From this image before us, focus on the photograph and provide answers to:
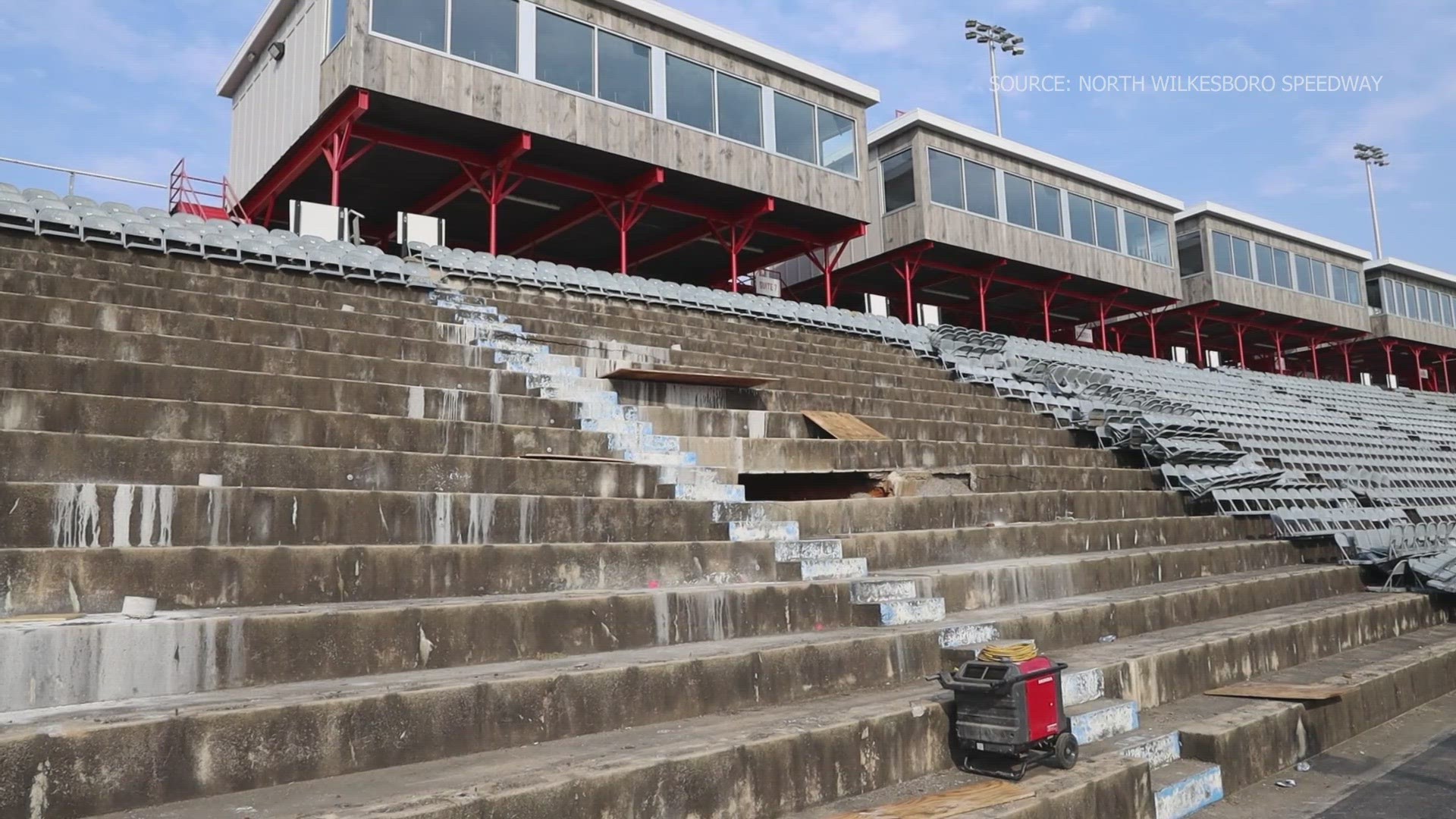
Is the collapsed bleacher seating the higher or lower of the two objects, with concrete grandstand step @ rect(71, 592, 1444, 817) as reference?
higher

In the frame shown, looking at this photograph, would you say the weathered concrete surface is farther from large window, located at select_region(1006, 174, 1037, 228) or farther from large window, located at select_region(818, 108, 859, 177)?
large window, located at select_region(1006, 174, 1037, 228)

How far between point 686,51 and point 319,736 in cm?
1617

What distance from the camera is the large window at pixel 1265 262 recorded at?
30.5 metres

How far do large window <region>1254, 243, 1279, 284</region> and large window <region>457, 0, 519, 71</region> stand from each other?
85.9 ft

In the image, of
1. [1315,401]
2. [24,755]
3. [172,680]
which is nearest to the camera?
[24,755]

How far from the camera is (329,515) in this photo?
166 inches

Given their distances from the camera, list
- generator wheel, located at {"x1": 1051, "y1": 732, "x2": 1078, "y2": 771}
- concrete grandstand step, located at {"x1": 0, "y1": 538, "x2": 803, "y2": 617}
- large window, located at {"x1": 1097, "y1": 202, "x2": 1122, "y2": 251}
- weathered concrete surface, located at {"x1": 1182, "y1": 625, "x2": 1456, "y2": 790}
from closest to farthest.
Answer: concrete grandstand step, located at {"x1": 0, "y1": 538, "x2": 803, "y2": 617} → generator wheel, located at {"x1": 1051, "y1": 732, "x2": 1078, "y2": 771} → weathered concrete surface, located at {"x1": 1182, "y1": 625, "x2": 1456, "y2": 790} → large window, located at {"x1": 1097, "y1": 202, "x2": 1122, "y2": 251}

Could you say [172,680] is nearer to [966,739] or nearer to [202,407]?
[202,407]

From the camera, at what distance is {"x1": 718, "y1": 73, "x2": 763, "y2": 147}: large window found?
57.5 feet

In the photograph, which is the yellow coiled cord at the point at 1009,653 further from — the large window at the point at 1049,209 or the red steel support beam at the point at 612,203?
the large window at the point at 1049,209

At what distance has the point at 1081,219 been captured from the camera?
2514 cm

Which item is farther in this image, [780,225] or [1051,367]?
[780,225]

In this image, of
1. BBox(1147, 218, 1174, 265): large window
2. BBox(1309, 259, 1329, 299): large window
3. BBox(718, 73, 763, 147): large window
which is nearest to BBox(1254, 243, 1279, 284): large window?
BBox(1309, 259, 1329, 299): large window

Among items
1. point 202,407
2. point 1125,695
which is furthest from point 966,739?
point 202,407
